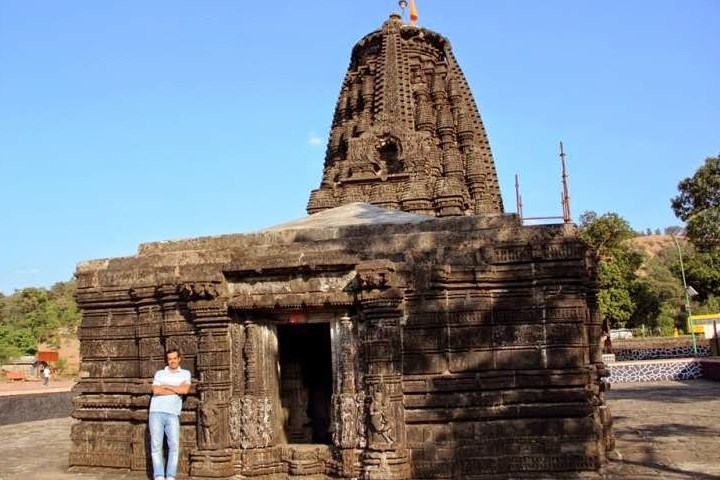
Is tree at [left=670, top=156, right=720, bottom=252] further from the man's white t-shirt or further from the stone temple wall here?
the man's white t-shirt

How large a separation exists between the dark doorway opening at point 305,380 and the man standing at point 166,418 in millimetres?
1664

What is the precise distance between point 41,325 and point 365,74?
3833 centimetres

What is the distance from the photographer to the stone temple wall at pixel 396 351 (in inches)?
305

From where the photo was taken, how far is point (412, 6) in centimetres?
2762

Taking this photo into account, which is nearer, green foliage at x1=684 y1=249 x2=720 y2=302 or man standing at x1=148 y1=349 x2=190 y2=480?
man standing at x1=148 y1=349 x2=190 y2=480

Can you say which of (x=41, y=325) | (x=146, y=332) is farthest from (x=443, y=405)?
(x=41, y=325)

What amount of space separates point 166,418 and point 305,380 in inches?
100

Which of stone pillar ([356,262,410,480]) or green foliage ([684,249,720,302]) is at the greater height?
green foliage ([684,249,720,302])

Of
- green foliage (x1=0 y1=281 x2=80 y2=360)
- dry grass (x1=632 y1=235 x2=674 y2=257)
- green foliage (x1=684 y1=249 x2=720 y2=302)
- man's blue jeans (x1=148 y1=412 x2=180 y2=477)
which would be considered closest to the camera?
man's blue jeans (x1=148 y1=412 x2=180 y2=477)

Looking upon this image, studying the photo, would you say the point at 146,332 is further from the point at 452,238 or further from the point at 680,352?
the point at 680,352

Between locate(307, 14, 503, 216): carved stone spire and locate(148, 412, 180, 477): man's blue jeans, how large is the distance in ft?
40.9

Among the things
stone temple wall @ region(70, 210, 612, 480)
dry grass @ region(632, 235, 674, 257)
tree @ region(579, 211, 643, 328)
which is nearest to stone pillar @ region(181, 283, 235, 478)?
stone temple wall @ region(70, 210, 612, 480)

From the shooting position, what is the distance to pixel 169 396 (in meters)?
7.99

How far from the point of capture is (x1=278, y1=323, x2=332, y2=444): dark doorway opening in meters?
9.50
